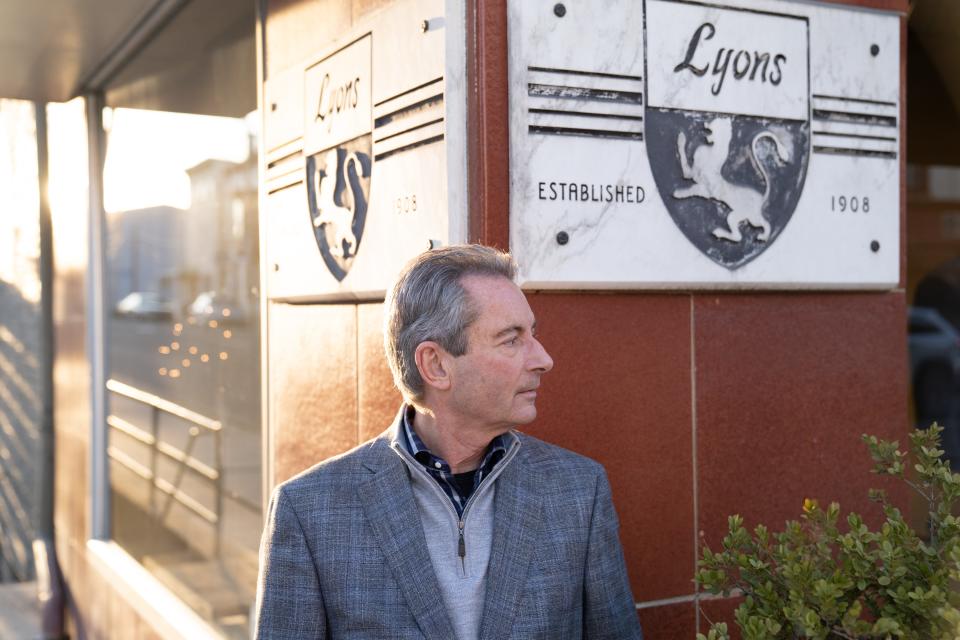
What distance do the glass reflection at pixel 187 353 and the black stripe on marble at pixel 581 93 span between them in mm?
1718

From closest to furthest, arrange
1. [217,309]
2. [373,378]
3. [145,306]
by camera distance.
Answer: [373,378], [217,309], [145,306]

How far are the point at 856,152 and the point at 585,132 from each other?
838 mm

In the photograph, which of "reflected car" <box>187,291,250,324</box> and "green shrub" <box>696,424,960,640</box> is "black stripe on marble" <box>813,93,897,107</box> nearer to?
"green shrub" <box>696,424,960,640</box>

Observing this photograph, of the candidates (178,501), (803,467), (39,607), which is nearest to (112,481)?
(178,501)

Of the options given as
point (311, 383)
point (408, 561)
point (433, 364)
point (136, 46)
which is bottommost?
point (408, 561)

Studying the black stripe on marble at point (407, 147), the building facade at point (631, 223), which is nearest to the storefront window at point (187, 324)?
the building facade at point (631, 223)

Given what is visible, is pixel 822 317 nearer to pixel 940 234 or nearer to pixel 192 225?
pixel 192 225

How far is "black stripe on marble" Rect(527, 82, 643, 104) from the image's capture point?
2441mm

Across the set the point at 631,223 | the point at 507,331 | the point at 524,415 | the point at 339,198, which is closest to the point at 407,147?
the point at 339,198

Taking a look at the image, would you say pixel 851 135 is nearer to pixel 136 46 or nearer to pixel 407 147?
pixel 407 147

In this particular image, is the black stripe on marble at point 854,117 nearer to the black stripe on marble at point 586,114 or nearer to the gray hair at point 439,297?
the black stripe on marble at point 586,114

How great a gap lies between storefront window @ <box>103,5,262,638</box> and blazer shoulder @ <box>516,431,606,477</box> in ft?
5.71

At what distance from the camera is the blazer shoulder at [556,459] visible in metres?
2.24

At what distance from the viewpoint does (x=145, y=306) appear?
545cm
